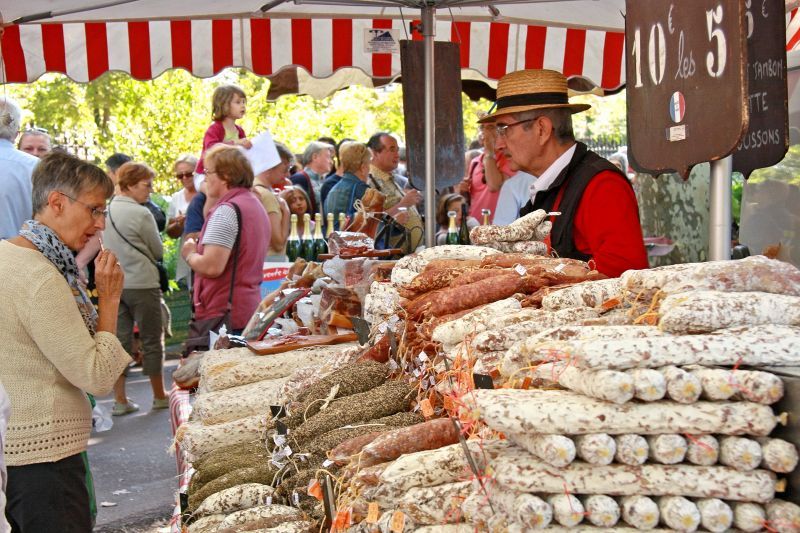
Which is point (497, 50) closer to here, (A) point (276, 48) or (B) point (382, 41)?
(B) point (382, 41)

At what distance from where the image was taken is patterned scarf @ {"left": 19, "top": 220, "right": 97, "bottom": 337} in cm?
340

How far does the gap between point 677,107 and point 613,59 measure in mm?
5829

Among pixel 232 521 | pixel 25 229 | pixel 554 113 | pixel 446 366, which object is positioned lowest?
pixel 232 521

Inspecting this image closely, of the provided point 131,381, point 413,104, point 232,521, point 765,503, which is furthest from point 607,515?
point 131,381

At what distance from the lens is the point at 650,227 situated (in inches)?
286

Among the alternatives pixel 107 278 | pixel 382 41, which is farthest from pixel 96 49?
pixel 107 278

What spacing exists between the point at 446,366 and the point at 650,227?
5106 millimetres

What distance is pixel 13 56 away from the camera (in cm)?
689

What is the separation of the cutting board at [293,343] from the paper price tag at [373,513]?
192cm

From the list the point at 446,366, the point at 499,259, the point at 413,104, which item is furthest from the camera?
the point at 413,104

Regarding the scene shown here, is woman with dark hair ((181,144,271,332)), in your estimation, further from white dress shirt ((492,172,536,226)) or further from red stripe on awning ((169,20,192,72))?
white dress shirt ((492,172,536,226))

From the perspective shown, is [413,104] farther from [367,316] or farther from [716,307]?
[716,307]

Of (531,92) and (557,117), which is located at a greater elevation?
(531,92)

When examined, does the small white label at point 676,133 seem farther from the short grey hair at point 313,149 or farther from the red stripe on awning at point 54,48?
the short grey hair at point 313,149
